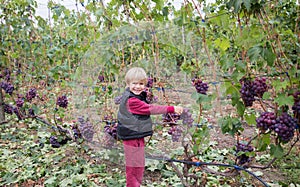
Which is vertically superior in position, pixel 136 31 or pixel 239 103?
pixel 136 31

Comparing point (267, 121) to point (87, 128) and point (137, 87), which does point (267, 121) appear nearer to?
point (137, 87)

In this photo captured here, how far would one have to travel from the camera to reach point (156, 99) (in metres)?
2.54

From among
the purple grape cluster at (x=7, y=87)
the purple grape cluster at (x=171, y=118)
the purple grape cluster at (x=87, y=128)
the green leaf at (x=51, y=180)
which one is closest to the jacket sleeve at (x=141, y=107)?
the purple grape cluster at (x=171, y=118)

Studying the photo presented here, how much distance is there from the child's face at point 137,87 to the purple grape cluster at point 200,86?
35cm

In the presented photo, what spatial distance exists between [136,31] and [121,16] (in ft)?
2.53

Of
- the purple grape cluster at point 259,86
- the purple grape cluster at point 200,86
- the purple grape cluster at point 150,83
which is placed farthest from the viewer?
the purple grape cluster at point 150,83

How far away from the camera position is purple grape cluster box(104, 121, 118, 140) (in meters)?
2.79

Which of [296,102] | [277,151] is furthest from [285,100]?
[277,151]

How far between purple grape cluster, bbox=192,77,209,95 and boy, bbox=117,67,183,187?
176 mm

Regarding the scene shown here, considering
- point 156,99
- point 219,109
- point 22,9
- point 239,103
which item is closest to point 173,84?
point 156,99

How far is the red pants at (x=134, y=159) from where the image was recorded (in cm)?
229

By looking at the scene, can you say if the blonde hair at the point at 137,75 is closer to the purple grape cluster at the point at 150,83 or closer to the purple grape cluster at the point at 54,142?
the purple grape cluster at the point at 150,83

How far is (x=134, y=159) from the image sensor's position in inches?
93.3

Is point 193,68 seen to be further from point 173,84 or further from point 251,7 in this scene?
point 251,7
